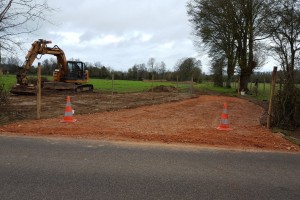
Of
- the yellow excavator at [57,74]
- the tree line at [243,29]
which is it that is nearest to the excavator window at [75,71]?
the yellow excavator at [57,74]

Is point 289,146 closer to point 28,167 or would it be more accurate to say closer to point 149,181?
point 149,181

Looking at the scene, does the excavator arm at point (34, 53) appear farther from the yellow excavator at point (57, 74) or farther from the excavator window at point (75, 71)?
the excavator window at point (75, 71)

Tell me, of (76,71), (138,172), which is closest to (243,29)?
(76,71)

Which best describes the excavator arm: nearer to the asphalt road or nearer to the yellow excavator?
the yellow excavator

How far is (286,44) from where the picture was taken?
97.6 feet

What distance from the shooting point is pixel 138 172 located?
5.38 m

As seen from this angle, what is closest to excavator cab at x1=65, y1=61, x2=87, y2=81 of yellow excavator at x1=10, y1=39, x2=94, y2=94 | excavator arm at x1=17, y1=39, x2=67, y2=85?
yellow excavator at x1=10, y1=39, x2=94, y2=94

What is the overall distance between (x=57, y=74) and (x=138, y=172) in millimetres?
24210

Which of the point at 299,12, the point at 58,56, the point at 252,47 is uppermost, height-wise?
the point at 299,12

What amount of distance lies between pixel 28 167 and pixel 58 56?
22492 millimetres

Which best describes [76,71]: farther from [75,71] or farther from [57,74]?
[57,74]

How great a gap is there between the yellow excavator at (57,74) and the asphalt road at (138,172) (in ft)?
55.1

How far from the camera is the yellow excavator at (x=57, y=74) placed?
2289 cm

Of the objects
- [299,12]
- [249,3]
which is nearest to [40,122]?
[299,12]
